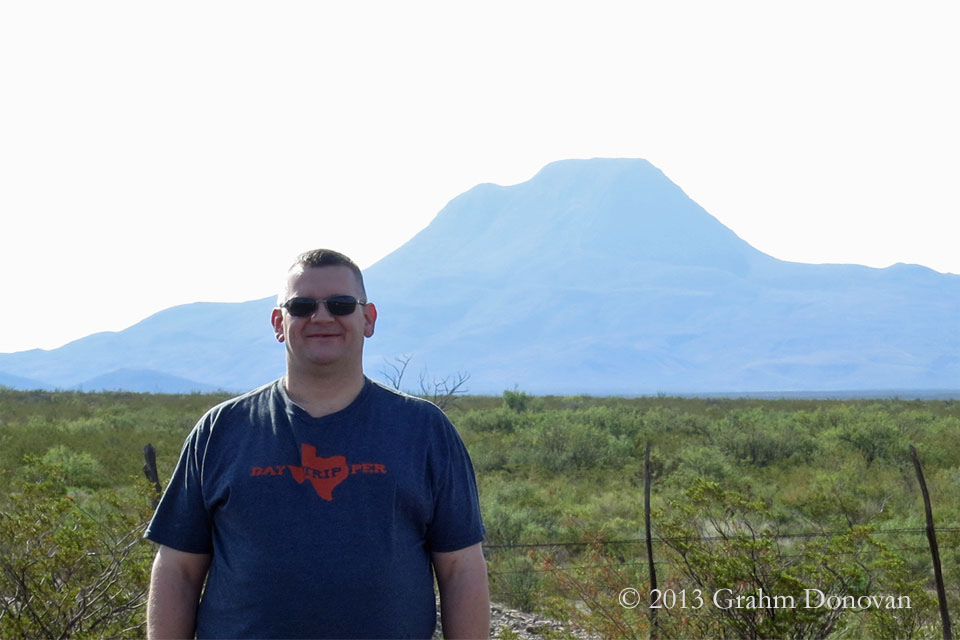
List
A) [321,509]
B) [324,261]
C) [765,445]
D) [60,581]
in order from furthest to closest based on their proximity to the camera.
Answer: [765,445] < [60,581] < [324,261] < [321,509]

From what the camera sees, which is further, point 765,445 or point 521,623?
point 765,445

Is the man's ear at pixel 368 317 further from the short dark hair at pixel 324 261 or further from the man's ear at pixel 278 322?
the man's ear at pixel 278 322

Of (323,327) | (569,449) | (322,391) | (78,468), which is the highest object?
(323,327)

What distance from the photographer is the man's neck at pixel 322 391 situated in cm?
251

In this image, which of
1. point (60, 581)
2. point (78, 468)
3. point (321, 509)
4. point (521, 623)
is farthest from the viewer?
point (78, 468)

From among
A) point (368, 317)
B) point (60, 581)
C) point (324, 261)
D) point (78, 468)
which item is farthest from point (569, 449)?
point (324, 261)

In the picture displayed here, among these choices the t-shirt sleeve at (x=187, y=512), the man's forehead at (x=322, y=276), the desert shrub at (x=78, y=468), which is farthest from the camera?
the desert shrub at (x=78, y=468)

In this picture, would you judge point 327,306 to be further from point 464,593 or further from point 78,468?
point 78,468

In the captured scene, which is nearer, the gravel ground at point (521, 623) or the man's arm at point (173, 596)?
the man's arm at point (173, 596)

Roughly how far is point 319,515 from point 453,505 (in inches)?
14.3

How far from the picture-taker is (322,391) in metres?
2.52

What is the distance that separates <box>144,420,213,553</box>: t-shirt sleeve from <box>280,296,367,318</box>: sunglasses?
415 mm

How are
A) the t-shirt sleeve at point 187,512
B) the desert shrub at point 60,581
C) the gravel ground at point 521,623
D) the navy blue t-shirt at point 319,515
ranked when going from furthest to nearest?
the gravel ground at point 521,623 → the desert shrub at point 60,581 → the t-shirt sleeve at point 187,512 → the navy blue t-shirt at point 319,515

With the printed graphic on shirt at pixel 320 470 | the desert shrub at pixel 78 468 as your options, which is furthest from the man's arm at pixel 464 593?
the desert shrub at pixel 78 468
